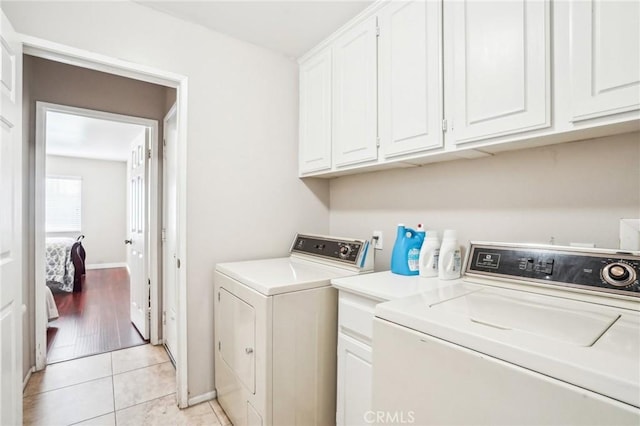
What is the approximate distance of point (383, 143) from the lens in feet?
5.53

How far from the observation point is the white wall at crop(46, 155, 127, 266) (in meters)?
6.48

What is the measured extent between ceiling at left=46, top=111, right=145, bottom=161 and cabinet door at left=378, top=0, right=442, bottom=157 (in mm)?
3097

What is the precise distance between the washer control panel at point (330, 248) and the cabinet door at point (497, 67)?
2.53 ft

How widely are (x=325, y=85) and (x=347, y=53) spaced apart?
0.26 meters

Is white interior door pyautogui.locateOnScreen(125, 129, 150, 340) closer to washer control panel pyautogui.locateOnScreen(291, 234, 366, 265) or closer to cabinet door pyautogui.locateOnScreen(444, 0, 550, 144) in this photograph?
washer control panel pyautogui.locateOnScreen(291, 234, 366, 265)

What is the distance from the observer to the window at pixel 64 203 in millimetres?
6145

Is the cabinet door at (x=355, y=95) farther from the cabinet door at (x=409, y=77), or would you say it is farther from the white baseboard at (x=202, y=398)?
the white baseboard at (x=202, y=398)

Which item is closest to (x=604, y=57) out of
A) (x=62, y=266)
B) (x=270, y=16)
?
(x=270, y=16)

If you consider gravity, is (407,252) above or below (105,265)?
above

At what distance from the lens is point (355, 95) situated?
184 cm

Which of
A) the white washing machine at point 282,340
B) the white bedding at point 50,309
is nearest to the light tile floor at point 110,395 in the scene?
the white washing machine at point 282,340

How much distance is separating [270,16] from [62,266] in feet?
15.9

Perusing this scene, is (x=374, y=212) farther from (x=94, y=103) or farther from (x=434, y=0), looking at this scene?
(x=94, y=103)

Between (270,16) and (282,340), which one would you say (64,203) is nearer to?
(270,16)
